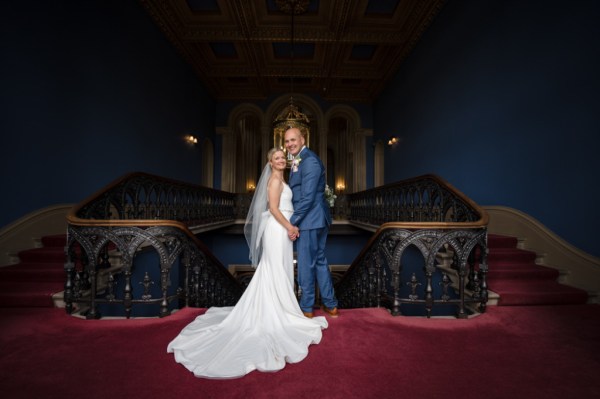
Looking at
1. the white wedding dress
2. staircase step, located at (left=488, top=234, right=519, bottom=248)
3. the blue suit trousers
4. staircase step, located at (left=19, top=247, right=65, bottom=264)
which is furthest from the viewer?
staircase step, located at (left=488, top=234, right=519, bottom=248)

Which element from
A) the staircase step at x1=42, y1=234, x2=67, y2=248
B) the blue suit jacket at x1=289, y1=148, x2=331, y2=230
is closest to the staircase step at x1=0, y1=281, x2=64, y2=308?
A: the staircase step at x1=42, y1=234, x2=67, y2=248

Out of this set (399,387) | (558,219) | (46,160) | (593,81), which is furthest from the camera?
(46,160)

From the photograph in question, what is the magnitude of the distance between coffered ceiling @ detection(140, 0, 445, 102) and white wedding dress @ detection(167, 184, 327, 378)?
724 centimetres

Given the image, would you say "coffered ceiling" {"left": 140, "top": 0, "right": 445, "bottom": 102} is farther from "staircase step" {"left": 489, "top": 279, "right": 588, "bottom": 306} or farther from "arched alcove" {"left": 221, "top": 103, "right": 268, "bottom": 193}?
"staircase step" {"left": 489, "top": 279, "right": 588, "bottom": 306}

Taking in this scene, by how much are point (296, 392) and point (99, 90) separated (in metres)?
6.60

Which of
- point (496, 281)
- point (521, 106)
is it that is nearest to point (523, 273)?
point (496, 281)

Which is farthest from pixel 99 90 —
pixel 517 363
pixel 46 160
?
pixel 517 363

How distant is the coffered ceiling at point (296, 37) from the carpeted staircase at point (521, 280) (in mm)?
6433

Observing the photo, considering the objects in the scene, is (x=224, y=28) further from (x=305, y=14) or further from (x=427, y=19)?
(x=427, y=19)

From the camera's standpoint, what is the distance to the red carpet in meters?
1.69

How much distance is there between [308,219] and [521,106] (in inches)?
184

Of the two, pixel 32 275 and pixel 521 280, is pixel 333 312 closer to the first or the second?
pixel 521 280

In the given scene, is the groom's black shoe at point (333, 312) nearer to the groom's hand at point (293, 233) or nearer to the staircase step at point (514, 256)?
the groom's hand at point (293, 233)

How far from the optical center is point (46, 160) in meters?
4.67
